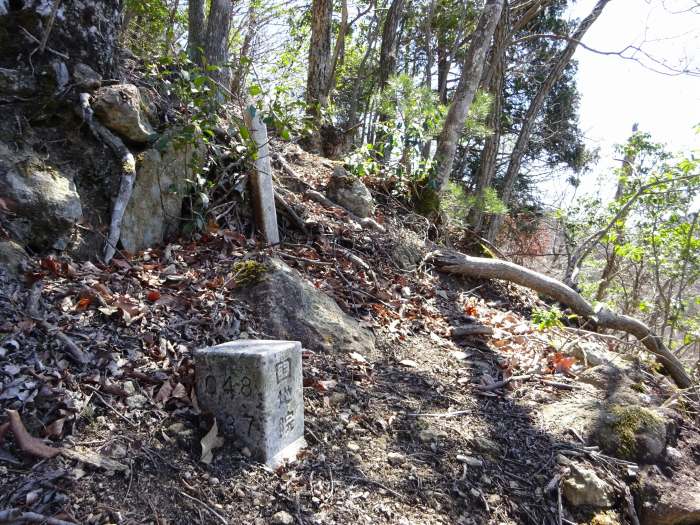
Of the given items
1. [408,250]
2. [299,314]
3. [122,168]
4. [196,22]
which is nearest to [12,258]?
[122,168]

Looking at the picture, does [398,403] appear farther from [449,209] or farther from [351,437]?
[449,209]

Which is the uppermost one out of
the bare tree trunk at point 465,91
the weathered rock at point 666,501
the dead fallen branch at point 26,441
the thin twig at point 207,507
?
the bare tree trunk at point 465,91

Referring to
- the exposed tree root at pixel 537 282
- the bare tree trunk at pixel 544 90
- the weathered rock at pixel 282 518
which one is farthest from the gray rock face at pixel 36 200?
the bare tree trunk at pixel 544 90

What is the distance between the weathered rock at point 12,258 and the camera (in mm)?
2410

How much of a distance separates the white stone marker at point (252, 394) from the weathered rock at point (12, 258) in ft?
3.60

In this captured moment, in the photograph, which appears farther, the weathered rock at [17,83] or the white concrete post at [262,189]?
the white concrete post at [262,189]

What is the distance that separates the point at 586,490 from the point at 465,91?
16.3 ft

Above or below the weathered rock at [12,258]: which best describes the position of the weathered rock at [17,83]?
above

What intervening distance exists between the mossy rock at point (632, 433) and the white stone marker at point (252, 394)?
2.26 metres

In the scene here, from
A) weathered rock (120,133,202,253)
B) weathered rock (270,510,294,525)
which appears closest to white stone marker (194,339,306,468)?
weathered rock (270,510,294,525)

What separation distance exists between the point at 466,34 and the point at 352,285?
1259 centimetres

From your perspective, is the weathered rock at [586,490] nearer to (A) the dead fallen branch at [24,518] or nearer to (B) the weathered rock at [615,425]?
(B) the weathered rock at [615,425]

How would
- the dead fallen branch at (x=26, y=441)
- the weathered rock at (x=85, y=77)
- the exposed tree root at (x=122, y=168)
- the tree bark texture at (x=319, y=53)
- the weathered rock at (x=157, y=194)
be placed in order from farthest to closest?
1. the tree bark texture at (x=319, y=53)
2. the weathered rock at (x=157, y=194)
3. the weathered rock at (x=85, y=77)
4. the exposed tree root at (x=122, y=168)
5. the dead fallen branch at (x=26, y=441)

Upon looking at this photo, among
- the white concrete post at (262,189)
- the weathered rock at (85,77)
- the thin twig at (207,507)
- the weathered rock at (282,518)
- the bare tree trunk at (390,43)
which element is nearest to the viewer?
the thin twig at (207,507)
